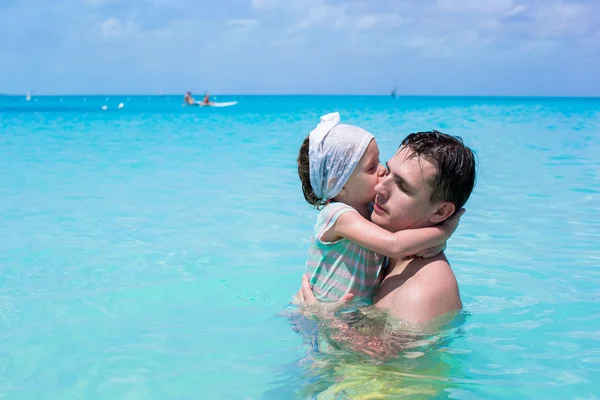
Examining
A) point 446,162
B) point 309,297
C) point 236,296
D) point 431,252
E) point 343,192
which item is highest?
point 446,162

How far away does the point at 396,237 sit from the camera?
2.96 meters

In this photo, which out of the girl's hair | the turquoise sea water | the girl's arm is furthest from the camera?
the girl's hair

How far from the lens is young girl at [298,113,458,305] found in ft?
10.7

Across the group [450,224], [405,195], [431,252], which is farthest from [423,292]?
[405,195]

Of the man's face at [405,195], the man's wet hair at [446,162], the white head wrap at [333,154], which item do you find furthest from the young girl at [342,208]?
the man's wet hair at [446,162]

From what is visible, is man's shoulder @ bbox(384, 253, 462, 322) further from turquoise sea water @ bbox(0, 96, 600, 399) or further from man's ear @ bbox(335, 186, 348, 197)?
man's ear @ bbox(335, 186, 348, 197)

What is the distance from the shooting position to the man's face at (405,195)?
2963mm

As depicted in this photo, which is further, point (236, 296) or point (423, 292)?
point (236, 296)

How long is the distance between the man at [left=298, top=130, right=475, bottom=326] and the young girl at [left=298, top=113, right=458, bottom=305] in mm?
187

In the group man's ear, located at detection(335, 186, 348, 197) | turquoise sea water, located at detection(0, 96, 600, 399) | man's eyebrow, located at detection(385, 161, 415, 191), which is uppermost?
man's eyebrow, located at detection(385, 161, 415, 191)

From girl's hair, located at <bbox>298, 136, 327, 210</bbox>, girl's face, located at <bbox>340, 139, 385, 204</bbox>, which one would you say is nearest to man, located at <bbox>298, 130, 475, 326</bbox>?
girl's face, located at <bbox>340, 139, 385, 204</bbox>

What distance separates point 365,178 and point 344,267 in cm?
49

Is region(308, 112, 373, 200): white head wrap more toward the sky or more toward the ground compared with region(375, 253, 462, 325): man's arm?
more toward the sky

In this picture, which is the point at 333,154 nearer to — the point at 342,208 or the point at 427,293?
the point at 342,208
